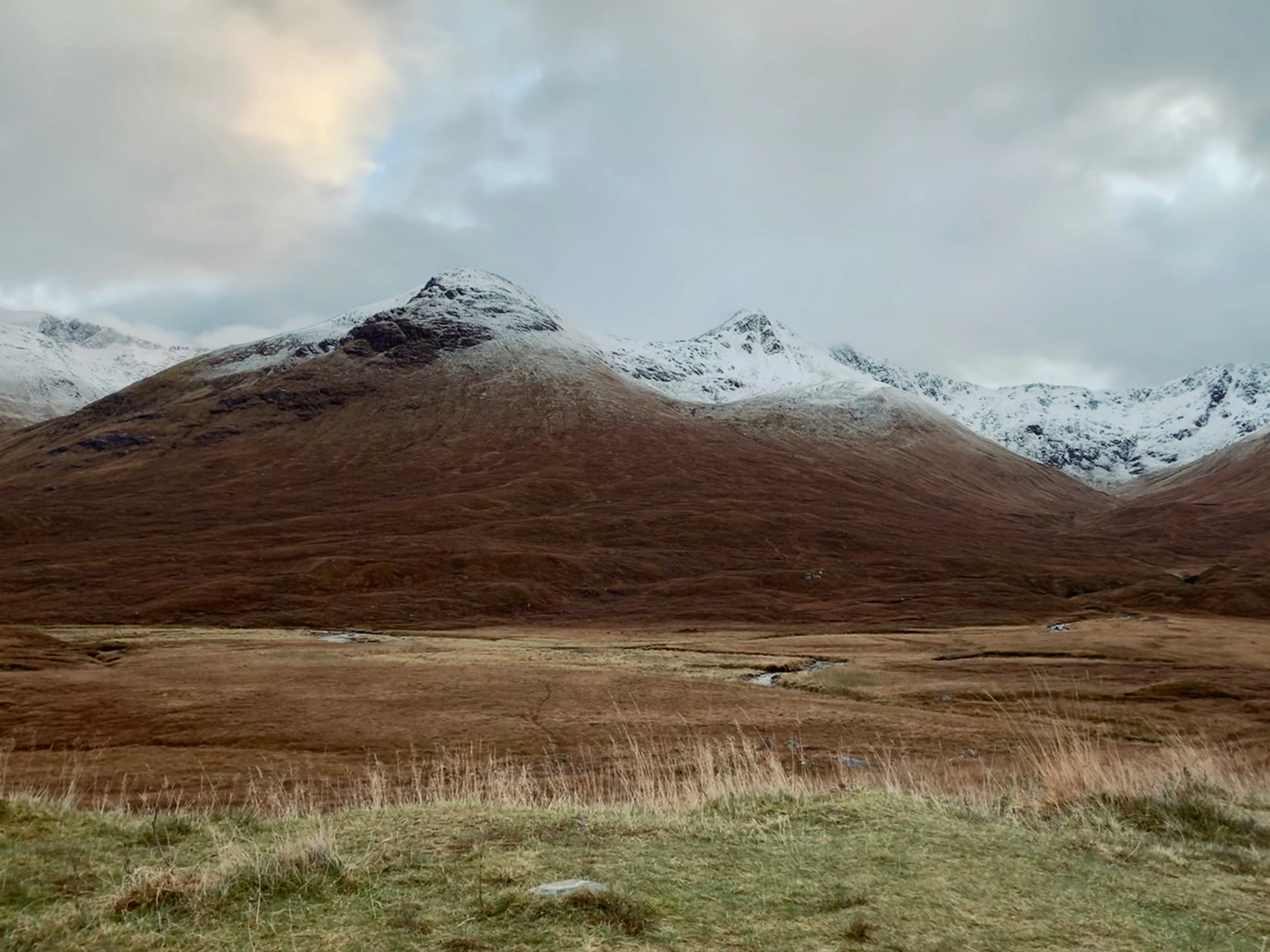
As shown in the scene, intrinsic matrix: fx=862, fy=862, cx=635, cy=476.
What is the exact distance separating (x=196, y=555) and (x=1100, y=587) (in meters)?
126

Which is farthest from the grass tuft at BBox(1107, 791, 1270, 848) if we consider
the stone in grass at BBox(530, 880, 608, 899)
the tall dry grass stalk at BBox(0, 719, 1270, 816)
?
the stone in grass at BBox(530, 880, 608, 899)

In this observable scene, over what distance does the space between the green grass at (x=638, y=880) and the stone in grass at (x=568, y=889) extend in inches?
4.7

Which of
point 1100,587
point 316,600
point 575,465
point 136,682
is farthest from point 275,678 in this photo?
point 575,465

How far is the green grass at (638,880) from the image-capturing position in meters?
6.66

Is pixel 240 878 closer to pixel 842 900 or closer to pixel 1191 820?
pixel 842 900

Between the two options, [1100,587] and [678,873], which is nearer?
[678,873]

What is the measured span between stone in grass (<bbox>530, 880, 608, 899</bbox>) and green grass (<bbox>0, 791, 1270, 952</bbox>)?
120mm

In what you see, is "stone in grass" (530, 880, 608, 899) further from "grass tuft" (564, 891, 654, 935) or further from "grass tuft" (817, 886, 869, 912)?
"grass tuft" (817, 886, 869, 912)

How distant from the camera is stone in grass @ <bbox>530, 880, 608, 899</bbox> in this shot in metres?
7.13

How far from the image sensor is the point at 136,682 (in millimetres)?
41938

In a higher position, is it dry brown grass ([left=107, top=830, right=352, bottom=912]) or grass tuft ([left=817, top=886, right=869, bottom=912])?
dry brown grass ([left=107, top=830, right=352, bottom=912])

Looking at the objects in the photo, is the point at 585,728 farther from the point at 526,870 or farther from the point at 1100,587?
the point at 1100,587

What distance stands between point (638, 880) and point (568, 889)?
36.9 inches

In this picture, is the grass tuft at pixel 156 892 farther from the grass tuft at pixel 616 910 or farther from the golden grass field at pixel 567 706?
the golden grass field at pixel 567 706
